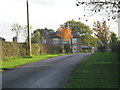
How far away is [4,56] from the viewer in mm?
24859

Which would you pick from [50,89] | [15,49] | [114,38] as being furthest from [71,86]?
[114,38]

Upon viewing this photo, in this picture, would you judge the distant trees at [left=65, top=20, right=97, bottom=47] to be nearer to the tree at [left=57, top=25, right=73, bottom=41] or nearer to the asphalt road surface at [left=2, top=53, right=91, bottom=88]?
the tree at [left=57, top=25, right=73, bottom=41]

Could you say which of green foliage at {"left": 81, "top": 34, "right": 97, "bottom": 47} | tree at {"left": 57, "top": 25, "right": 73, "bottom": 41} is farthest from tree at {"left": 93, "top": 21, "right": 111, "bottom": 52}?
green foliage at {"left": 81, "top": 34, "right": 97, "bottom": 47}

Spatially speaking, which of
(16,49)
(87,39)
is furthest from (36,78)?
(87,39)

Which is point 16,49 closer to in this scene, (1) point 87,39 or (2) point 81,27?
(1) point 87,39

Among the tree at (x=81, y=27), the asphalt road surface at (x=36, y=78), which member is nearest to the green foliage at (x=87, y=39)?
the tree at (x=81, y=27)

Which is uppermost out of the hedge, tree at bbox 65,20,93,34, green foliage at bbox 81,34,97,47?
tree at bbox 65,20,93,34

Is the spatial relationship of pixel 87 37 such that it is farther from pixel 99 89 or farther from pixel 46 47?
pixel 99 89

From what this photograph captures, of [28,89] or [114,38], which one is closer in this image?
[28,89]

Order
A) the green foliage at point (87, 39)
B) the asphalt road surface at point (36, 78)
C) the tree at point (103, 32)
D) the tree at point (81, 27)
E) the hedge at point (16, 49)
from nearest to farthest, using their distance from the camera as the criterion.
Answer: the asphalt road surface at point (36, 78)
the hedge at point (16, 49)
the tree at point (103, 32)
the green foliage at point (87, 39)
the tree at point (81, 27)

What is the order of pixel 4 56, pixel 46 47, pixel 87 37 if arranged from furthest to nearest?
pixel 87 37
pixel 46 47
pixel 4 56

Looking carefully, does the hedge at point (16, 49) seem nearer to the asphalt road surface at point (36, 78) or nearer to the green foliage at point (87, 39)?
the asphalt road surface at point (36, 78)

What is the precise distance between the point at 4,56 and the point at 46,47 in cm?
2452

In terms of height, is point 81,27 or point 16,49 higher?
point 81,27
